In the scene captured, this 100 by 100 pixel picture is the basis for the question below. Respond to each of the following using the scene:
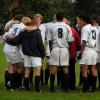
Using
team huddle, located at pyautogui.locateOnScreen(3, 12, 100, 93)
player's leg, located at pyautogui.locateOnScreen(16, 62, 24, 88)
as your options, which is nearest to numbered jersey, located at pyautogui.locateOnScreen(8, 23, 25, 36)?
team huddle, located at pyautogui.locateOnScreen(3, 12, 100, 93)

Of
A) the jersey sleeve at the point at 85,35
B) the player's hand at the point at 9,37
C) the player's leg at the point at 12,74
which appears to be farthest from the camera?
the player's leg at the point at 12,74

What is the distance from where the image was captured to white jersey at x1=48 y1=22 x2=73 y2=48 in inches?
560

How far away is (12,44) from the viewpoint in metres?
14.5

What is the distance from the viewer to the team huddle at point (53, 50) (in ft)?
46.1

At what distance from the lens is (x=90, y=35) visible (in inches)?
556

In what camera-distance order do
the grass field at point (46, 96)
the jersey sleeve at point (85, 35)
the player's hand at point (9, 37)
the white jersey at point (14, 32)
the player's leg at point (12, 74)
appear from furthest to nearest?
the player's leg at point (12, 74), the white jersey at point (14, 32), the player's hand at point (9, 37), the jersey sleeve at point (85, 35), the grass field at point (46, 96)

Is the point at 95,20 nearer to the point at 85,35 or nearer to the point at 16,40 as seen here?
the point at 85,35

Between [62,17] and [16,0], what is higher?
[16,0]

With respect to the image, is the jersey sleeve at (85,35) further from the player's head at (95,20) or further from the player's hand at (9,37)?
the player's hand at (9,37)

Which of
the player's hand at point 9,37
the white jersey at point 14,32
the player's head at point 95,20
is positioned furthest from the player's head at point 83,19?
the player's hand at point 9,37

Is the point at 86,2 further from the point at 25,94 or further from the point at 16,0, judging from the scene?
the point at 25,94

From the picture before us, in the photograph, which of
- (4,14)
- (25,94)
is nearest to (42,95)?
(25,94)

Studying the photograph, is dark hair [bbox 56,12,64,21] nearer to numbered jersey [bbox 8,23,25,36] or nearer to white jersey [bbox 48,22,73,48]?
white jersey [bbox 48,22,73,48]

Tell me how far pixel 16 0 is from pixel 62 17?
54721 mm
